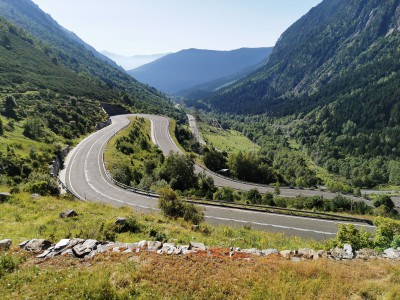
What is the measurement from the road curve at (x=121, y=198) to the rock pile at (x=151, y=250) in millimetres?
14817

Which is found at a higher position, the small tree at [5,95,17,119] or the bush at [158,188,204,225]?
the small tree at [5,95,17,119]

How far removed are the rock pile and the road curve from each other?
1482cm

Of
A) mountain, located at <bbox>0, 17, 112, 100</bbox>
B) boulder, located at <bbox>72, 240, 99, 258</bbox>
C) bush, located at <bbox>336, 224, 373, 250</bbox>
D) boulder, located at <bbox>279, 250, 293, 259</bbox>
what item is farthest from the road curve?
mountain, located at <bbox>0, 17, 112, 100</bbox>

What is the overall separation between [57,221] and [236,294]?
15470mm

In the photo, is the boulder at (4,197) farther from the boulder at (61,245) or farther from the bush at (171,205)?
the boulder at (61,245)

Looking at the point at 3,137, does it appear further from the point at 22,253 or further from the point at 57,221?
the point at 22,253

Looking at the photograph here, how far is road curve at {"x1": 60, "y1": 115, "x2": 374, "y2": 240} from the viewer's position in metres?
32.3

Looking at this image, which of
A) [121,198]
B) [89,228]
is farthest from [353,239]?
[121,198]

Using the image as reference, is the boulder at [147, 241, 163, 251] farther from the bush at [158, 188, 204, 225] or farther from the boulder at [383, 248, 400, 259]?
the boulder at [383, 248, 400, 259]

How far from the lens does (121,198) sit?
153 feet

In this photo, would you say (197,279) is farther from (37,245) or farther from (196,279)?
(37,245)

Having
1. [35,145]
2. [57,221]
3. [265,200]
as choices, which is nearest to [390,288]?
[57,221]

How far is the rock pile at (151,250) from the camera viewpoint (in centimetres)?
1488

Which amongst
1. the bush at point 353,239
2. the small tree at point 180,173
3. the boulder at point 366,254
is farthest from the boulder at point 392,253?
the small tree at point 180,173
